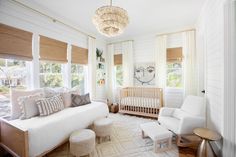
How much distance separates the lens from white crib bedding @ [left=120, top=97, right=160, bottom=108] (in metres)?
3.70

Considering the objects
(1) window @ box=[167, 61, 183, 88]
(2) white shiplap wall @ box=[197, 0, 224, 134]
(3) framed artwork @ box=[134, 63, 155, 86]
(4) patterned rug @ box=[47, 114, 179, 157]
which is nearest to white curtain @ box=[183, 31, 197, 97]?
(1) window @ box=[167, 61, 183, 88]

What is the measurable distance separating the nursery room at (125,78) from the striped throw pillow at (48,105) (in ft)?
0.06

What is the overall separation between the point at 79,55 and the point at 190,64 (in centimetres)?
335

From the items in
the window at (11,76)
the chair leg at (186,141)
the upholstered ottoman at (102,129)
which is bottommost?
the chair leg at (186,141)

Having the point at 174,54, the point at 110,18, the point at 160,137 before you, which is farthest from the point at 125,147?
the point at 174,54

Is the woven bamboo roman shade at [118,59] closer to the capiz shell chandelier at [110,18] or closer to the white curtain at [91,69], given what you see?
the white curtain at [91,69]

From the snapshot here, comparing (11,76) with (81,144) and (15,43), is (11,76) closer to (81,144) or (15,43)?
(15,43)

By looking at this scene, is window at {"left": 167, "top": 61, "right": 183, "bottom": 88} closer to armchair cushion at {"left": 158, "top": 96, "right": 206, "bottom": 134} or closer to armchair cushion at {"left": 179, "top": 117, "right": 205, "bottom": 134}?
armchair cushion at {"left": 158, "top": 96, "right": 206, "bottom": 134}

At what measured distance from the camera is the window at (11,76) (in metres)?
2.29

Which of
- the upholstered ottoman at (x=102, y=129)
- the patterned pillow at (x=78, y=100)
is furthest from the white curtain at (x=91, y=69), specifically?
the upholstered ottoman at (x=102, y=129)

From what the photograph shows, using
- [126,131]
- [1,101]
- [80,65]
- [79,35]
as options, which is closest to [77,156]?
[126,131]

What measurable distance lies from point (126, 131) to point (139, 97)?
1.44 metres

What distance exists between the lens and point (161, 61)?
4.07 m

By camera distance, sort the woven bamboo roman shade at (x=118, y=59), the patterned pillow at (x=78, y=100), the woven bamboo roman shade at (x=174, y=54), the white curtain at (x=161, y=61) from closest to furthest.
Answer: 1. the patterned pillow at (x=78, y=100)
2. the woven bamboo roman shade at (x=174, y=54)
3. the white curtain at (x=161, y=61)
4. the woven bamboo roman shade at (x=118, y=59)
